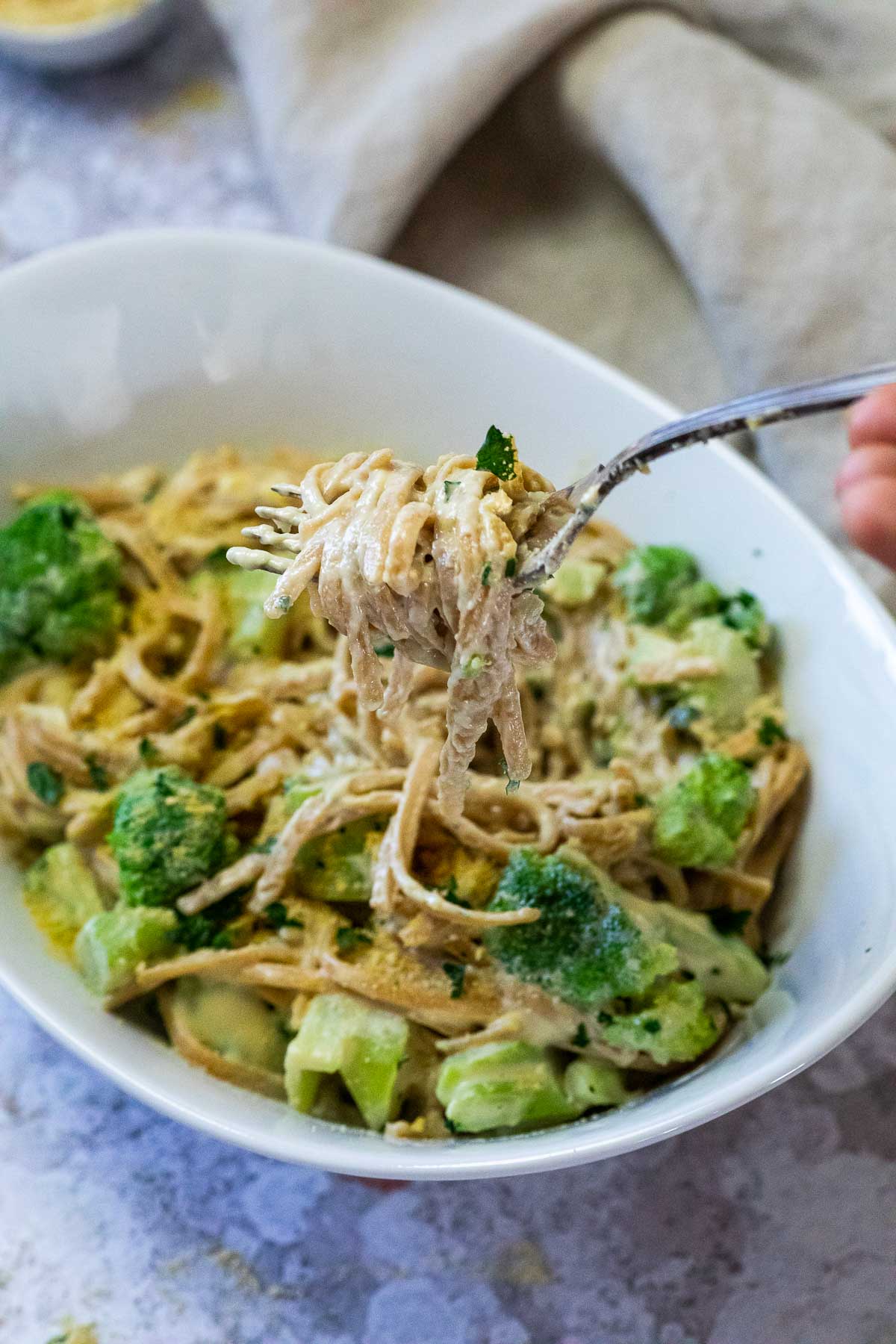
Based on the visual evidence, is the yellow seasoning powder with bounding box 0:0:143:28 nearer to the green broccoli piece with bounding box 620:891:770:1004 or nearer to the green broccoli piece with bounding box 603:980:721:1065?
the green broccoli piece with bounding box 620:891:770:1004

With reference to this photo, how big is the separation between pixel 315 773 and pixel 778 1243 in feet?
4.37

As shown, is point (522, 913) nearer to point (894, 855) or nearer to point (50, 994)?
point (894, 855)

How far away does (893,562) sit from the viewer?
9.04 ft

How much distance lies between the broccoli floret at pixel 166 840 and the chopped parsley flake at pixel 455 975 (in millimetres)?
504

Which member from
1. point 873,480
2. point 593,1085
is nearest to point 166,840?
point 593,1085

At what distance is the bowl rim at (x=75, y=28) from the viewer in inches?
157

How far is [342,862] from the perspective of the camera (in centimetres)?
240

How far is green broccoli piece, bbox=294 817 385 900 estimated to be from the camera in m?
2.39

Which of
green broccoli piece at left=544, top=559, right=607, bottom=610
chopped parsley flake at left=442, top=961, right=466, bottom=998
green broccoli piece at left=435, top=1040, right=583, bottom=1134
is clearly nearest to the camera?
green broccoli piece at left=435, top=1040, right=583, bottom=1134

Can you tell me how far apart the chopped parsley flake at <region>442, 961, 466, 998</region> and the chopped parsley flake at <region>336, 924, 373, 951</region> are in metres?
0.16

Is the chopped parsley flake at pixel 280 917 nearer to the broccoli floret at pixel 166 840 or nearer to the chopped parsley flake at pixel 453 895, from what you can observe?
the broccoli floret at pixel 166 840

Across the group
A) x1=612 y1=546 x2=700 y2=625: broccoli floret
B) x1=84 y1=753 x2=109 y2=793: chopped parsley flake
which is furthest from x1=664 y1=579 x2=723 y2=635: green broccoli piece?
x1=84 y1=753 x2=109 y2=793: chopped parsley flake

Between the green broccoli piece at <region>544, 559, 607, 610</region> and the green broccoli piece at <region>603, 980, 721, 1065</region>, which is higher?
the green broccoli piece at <region>544, 559, 607, 610</region>

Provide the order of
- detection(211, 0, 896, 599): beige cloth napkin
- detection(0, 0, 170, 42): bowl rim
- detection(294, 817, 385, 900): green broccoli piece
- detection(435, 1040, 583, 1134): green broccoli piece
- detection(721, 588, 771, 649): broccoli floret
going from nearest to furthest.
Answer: detection(435, 1040, 583, 1134): green broccoli piece → detection(294, 817, 385, 900): green broccoli piece → detection(721, 588, 771, 649): broccoli floret → detection(211, 0, 896, 599): beige cloth napkin → detection(0, 0, 170, 42): bowl rim
